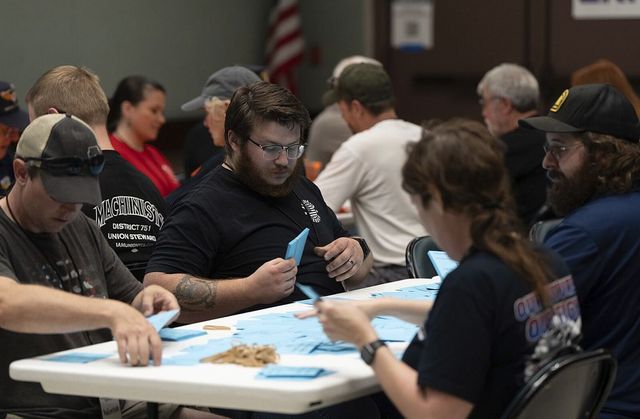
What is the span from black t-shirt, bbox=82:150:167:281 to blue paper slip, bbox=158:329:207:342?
3.34 feet

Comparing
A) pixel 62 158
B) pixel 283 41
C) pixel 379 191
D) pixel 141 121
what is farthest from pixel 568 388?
pixel 283 41

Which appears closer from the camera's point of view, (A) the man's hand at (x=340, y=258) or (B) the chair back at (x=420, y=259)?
(A) the man's hand at (x=340, y=258)

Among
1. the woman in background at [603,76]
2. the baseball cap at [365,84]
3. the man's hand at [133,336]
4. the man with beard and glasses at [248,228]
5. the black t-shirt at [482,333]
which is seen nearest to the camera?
the black t-shirt at [482,333]

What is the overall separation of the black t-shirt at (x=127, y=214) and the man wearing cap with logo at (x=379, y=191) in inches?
46.3

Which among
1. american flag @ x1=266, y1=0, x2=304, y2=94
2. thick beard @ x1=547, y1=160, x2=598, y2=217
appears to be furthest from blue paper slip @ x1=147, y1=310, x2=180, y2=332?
american flag @ x1=266, y1=0, x2=304, y2=94

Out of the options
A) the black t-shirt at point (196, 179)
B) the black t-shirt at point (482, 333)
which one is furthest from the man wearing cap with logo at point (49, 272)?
the black t-shirt at point (196, 179)

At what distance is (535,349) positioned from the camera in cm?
243

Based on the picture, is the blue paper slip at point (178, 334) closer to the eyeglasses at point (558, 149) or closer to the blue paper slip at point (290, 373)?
the blue paper slip at point (290, 373)

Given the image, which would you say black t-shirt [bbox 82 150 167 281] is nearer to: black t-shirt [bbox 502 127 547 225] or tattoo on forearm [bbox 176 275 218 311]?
tattoo on forearm [bbox 176 275 218 311]

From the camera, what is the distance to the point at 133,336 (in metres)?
2.63

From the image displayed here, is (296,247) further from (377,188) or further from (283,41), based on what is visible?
(283,41)

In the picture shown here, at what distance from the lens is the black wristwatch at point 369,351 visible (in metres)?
2.45

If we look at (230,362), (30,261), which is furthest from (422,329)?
(30,261)

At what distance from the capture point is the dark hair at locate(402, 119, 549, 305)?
242 centimetres
